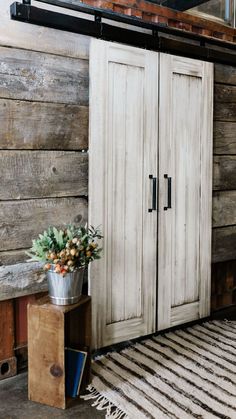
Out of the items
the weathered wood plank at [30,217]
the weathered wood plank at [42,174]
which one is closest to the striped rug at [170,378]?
the weathered wood plank at [30,217]

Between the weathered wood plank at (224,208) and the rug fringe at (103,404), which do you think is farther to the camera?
the weathered wood plank at (224,208)

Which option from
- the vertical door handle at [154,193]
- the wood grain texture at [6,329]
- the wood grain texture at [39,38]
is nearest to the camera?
the wood grain texture at [39,38]

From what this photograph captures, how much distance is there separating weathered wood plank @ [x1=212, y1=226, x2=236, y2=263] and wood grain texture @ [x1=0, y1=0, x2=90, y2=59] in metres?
1.73

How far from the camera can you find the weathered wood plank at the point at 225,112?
3223 millimetres

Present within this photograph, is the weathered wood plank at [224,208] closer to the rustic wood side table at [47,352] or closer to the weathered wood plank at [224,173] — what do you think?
the weathered wood plank at [224,173]

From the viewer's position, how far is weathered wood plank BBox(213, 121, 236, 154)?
10.6 feet

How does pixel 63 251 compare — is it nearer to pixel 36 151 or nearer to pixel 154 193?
pixel 36 151

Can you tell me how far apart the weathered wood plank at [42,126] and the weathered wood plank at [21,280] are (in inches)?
27.3

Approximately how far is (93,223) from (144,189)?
1.51 feet

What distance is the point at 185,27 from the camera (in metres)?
3.05

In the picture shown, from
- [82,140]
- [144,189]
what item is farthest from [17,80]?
[144,189]

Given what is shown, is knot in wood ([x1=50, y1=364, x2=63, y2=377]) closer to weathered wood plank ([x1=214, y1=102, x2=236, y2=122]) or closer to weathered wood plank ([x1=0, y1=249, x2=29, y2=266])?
weathered wood plank ([x1=0, y1=249, x2=29, y2=266])

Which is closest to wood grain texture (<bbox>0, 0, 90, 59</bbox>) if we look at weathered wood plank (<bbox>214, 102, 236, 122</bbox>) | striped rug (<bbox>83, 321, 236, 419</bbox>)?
weathered wood plank (<bbox>214, 102, 236, 122</bbox>)

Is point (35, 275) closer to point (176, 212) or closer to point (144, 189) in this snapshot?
point (144, 189)
